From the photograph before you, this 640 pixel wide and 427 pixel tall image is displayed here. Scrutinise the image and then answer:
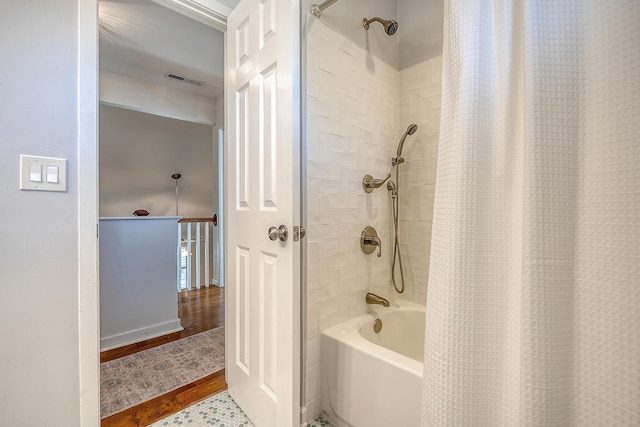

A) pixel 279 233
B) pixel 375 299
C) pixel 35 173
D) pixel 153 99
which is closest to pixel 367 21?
pixel 279 233

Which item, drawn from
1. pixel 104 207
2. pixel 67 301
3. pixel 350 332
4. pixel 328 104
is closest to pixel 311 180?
pixel 328 104

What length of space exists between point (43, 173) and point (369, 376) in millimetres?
1545

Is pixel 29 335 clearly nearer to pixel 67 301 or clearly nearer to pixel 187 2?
pixel 67 301

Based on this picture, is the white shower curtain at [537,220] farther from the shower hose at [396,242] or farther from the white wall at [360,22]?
the shower hose at [396,242]

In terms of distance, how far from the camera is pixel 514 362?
2.21ft

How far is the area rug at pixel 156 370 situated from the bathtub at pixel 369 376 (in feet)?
3.08

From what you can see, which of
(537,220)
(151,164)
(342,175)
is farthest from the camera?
(151,164)

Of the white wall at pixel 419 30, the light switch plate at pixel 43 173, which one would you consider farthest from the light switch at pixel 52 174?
the white wall at pixel 419 30

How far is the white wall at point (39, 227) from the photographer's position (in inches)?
38.3

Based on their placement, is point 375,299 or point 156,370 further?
point 156,370

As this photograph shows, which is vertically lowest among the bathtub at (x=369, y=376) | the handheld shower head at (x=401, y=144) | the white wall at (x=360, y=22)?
the bathtub at (x=369, y=376)

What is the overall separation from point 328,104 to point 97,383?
1.64 m

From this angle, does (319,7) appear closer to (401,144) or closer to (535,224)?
(401,144)

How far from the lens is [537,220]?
2.03 feet
